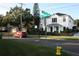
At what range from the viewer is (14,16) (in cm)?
2058

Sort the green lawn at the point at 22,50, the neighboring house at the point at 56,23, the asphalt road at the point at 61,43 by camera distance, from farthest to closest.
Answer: the neighboring house at the point at 56,23
the asphalt road at the point at 61,43
the green lawn at the point at 22,50

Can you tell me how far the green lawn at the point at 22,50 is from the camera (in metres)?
20.2

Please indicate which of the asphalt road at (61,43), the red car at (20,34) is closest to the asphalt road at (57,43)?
the asphalt road at (61,43)

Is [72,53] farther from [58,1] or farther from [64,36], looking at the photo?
[58,1]

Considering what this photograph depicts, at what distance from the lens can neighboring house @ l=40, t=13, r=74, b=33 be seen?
20.6m

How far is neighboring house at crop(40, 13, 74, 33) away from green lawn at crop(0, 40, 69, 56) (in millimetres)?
875

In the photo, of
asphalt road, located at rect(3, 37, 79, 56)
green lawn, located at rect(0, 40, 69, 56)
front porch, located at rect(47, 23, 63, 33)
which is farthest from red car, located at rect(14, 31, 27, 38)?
front porch, located at rect(47, 23, 63, 33)

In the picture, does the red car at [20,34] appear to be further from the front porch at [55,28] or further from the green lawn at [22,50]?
the front porch at [55,28]

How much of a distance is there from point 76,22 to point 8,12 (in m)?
2.67

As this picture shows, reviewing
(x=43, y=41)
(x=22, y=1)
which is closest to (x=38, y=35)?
(x=43, y=41)

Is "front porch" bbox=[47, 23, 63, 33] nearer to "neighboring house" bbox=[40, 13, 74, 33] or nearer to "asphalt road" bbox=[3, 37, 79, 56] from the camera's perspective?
"neighboring house" bbox=[40, 13, 74, 33]

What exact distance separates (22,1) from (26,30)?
1.28 m

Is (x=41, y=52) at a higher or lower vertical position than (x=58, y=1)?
lower

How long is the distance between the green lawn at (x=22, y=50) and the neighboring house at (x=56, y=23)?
0.88 metres
